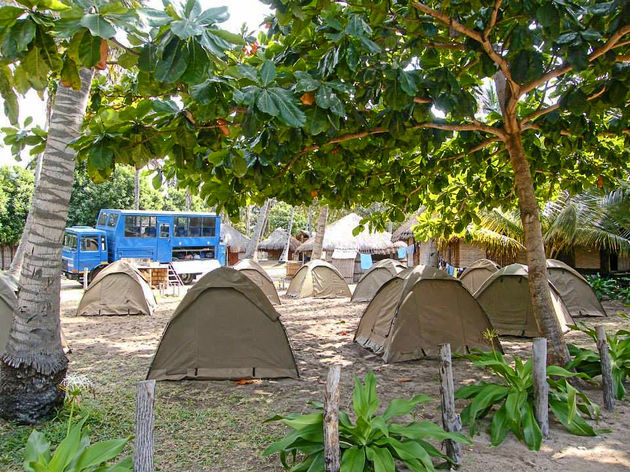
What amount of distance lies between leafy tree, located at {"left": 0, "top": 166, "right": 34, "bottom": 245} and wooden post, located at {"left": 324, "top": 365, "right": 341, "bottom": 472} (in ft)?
89.0

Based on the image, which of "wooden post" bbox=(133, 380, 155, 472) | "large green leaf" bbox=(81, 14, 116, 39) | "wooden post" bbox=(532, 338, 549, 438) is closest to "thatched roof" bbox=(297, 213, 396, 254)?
"wooden post" bbox=(532, 338, 549, 438)

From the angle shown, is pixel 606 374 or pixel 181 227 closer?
pixel 606 374

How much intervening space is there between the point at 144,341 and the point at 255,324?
354 cm

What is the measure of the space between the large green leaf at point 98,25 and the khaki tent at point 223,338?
4625 millimetres

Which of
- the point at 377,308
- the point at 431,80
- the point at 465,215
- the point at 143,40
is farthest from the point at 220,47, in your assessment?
the point at 465,215

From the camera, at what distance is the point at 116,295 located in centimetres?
1174

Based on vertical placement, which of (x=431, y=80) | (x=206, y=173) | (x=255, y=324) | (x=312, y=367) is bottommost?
(x=312, y=367)

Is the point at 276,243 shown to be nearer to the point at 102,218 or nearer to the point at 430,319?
the point at 102,218

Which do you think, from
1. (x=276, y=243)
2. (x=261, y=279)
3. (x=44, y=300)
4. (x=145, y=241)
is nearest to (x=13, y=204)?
(x=145, y=241)

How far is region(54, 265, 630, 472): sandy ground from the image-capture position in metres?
3.82

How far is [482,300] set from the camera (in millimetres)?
9969

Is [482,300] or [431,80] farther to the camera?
[482,300]

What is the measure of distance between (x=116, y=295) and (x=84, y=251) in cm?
702

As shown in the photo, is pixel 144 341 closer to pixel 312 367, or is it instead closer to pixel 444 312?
pixel 312 367
